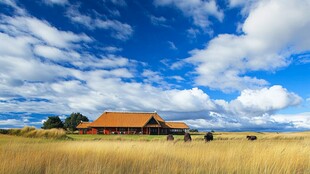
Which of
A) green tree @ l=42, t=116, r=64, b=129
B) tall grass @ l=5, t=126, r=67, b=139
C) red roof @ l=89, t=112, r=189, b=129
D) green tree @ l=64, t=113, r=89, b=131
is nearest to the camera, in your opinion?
tall grass @ l=5, t=126, r=67, b=139

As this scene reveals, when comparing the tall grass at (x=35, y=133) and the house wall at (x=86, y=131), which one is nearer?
the tall grass at (x=35, y=133)

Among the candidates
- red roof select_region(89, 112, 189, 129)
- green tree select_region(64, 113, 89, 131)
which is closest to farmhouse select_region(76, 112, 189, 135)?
red roof select_region(89, 112, 189, 129)

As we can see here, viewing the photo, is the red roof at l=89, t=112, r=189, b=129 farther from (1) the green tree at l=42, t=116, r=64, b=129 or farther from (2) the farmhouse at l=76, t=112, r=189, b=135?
(1) the green tree at l=42, t=116, r=64, b=129

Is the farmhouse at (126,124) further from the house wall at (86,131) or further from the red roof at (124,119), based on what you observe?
the house wall at (86,131)

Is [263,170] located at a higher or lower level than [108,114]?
lower

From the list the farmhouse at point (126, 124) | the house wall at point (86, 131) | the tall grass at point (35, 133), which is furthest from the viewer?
the house wall at point (86, 131)

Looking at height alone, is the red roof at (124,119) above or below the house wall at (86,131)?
above

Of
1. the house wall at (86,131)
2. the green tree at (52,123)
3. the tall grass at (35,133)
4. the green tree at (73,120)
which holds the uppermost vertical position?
the green tree at (73,120)

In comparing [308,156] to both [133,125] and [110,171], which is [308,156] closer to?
[110,171]

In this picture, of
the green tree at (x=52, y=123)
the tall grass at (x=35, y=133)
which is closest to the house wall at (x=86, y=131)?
the green tree at (x=52, y=123)

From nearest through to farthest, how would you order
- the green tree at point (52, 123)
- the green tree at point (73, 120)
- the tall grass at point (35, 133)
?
the tall grass at point (35, 133) < the green tree at point (52, 123) < the green tree at point (73, 120)

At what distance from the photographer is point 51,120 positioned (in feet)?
248

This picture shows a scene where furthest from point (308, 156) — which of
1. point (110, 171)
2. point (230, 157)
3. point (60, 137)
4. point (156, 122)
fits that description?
point (156, 122)

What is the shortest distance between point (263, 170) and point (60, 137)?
22.0 meters
